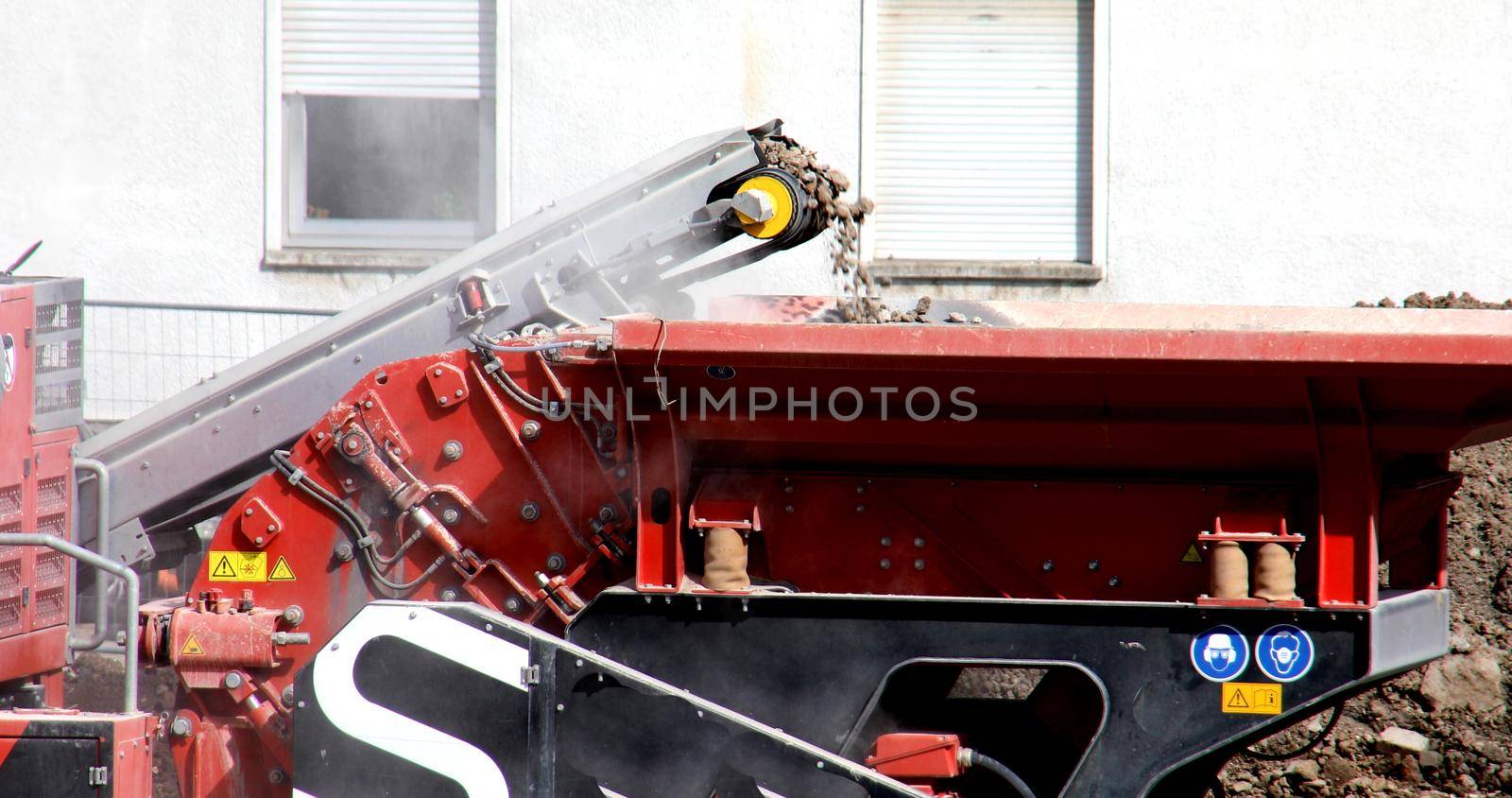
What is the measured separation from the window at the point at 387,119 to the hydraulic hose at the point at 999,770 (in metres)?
5.75

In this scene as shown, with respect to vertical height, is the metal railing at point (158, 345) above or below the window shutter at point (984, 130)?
below

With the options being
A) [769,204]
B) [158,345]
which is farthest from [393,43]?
[769,204]

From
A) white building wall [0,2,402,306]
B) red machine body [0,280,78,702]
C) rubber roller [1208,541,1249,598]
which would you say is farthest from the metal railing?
rubber roller [1208,541,1249,598]

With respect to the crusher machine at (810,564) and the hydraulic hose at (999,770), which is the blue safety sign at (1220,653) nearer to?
the crusher machine at (810,564)

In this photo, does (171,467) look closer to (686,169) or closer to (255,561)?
(255,561)

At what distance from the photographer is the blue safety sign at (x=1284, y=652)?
10.0 ft

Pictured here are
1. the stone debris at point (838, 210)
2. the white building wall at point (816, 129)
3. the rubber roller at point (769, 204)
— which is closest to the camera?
the rubber roller at point (769, 204)

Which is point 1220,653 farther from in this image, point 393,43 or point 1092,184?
point 393,43

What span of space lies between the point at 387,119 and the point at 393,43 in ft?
1.66

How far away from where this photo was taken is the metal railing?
22.9 feet

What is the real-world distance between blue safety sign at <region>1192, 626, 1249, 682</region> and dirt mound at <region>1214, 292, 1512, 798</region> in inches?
85.0

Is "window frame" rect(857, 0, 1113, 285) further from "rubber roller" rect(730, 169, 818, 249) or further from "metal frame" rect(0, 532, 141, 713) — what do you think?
"metal frame" rect(0, 532, 141, 713)

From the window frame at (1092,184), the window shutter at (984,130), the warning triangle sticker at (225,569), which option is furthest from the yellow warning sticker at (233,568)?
the window shutter at (984,130)

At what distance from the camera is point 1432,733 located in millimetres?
5070
